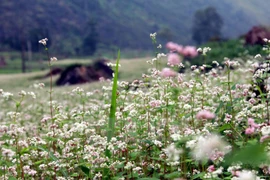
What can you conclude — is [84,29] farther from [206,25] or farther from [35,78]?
[35,78]

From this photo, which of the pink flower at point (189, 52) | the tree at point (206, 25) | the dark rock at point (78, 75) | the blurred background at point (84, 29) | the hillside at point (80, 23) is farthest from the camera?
the hillside at point (80, 23)

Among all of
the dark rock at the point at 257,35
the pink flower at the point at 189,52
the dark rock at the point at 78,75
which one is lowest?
the pink flower at the point at 189,52

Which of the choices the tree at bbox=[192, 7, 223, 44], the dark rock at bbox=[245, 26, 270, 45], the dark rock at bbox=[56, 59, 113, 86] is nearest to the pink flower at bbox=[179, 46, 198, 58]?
the dark rock at bbox=[56, 59, 113, 86]

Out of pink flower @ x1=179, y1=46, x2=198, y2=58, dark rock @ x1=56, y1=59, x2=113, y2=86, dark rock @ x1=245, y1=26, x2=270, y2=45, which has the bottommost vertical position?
pink flower @ x1=179, y1=46, x2=198, y2=58

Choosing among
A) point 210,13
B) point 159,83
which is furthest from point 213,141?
point 210,13

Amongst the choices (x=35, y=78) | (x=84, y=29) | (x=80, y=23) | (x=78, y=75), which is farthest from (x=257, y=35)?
(x=80, y=23)

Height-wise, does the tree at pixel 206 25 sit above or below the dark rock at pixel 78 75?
above

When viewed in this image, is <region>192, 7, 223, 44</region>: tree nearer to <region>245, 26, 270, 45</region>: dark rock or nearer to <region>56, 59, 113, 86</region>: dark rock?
<region>245, 26, 270, 45</region>: dark rock

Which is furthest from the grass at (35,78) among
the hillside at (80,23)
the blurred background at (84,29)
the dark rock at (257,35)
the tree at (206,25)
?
the tree at (206,25)

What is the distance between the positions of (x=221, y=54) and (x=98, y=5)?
498 ft

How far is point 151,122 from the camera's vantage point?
483 centimetres

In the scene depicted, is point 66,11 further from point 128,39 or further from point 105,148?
point 105,148

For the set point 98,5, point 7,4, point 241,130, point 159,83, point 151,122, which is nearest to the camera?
point 241,130

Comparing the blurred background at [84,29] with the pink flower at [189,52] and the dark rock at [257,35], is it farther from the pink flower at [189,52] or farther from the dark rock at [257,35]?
the pink flower at [189,52]
